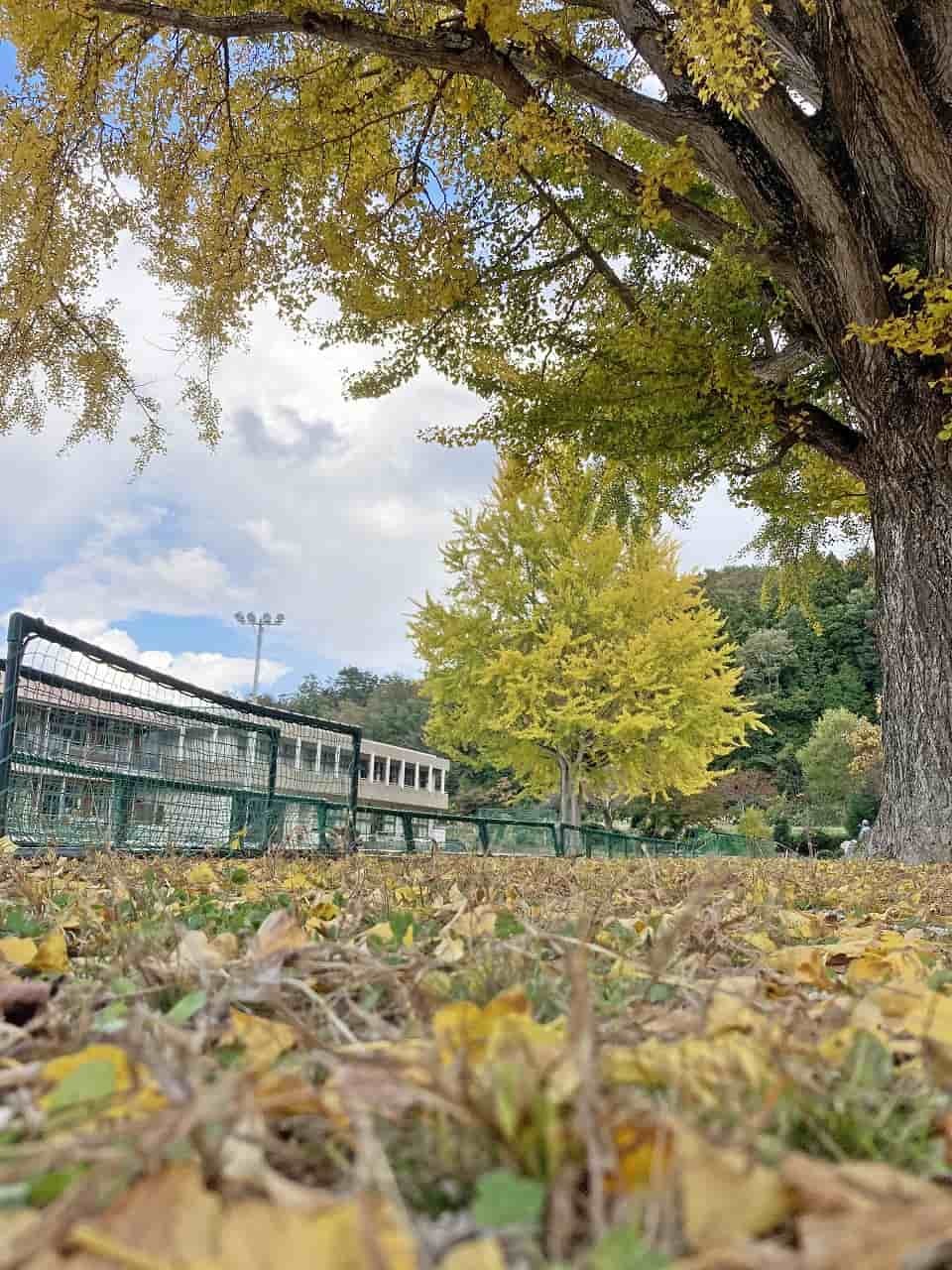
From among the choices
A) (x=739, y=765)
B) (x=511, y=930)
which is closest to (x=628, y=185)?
(x=511, y=930)

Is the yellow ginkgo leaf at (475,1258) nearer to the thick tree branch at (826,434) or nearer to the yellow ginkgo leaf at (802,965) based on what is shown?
the yellow ginkgo leaf at (802,965)

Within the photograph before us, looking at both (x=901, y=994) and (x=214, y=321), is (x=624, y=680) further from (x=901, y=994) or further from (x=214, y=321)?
(x=901, y=994)

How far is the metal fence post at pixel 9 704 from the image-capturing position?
381cm

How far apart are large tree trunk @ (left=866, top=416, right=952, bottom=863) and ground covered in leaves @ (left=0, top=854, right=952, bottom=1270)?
5617 mm

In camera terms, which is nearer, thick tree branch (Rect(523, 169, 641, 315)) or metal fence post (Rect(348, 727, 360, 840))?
metal fence post (Rect(348, 727, 360, 840))

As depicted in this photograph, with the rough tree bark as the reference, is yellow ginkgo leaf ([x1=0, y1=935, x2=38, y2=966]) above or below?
below

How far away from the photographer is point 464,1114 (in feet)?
1.77

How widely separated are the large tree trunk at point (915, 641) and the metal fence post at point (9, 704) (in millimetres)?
5536

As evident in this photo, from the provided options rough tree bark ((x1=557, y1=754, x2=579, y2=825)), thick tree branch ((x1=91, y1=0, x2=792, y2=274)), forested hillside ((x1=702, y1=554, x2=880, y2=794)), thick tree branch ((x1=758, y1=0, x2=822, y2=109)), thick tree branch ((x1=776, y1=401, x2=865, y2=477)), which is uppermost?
forested hillside ((x1=702, y1=554, x2=880, y2=794))

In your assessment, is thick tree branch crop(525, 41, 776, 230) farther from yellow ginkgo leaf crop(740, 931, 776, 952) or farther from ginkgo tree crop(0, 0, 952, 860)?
yellow ginkgo leaf crop(740, 931, 776, 952)

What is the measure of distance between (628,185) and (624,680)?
13.8 meters

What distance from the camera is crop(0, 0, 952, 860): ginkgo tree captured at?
5.68m

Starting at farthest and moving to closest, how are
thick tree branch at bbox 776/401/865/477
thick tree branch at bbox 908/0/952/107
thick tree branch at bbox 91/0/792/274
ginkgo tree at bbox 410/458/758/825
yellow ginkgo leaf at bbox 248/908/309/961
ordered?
ginkgo tree at bbox 410/458/758/825, thick tree branch at bbox 776/401/865/477, thick tree branch at bbox 908/0/952/107, thick tree branch at bbox 91/0/792/274, yellow ginkgo leaf at bbox 248/908/309/961

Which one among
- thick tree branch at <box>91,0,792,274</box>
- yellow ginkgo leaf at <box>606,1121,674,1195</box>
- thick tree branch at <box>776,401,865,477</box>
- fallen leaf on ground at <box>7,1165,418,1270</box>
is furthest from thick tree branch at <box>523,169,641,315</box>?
fallen leaf on ground at <box>7,1165,418,1270</box>
